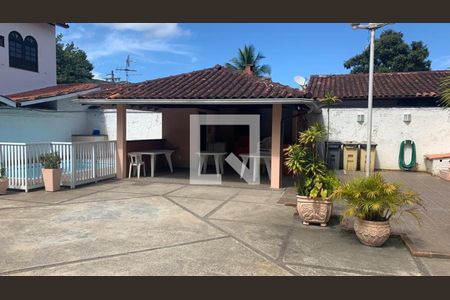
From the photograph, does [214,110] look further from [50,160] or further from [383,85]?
[383,85]

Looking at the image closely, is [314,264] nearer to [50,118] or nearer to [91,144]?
[91,144]

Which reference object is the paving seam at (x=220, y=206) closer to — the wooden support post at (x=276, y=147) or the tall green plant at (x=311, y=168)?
the wooden support post at (x=276, y=147)

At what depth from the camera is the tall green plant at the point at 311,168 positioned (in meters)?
6.57

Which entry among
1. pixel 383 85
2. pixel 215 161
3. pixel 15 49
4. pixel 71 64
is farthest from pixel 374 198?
pixel 71 64

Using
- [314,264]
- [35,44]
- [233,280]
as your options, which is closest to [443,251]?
[314,264]

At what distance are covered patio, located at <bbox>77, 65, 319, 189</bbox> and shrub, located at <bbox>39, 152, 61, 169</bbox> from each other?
2.33 meters

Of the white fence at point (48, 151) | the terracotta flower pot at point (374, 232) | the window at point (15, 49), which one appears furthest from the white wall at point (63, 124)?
the terracotta flower pot at point (374, 232)

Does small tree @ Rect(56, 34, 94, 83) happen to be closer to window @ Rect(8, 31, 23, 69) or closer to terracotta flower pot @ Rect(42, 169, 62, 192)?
window @ Rect(8, 31, 23, 69)

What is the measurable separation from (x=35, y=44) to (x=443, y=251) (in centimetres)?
2103

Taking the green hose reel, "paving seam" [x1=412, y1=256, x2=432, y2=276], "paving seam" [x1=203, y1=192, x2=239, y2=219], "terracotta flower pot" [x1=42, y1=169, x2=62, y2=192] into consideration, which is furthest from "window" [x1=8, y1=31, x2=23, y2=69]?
"paving seam" [x1=412, y1=256, x2=432, y2=276]

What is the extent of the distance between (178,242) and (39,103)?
45.5 feet

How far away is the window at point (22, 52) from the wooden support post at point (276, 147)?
14.7 m

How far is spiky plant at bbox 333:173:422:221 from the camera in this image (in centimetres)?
529

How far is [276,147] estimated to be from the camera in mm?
10211
